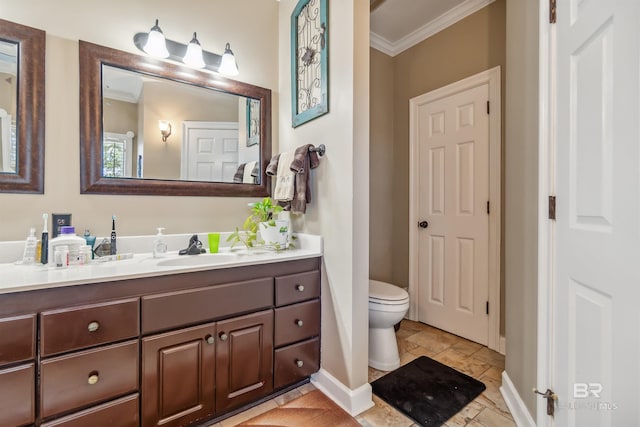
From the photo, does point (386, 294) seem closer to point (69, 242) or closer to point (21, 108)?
point (69, 242)

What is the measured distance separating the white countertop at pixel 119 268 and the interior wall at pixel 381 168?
3.83 ft

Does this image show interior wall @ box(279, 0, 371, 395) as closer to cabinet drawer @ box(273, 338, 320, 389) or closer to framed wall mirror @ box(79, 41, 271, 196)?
cabinet drawer @ box(273, 338, 320, 389)

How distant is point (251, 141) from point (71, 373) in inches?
60.5

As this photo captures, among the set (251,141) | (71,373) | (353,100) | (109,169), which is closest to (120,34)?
(109,169)

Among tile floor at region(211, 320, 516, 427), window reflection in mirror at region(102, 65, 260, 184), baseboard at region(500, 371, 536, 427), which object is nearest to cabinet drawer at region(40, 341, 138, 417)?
tile floor at region(211, 320, 516, 427)

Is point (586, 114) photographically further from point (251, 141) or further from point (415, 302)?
point (415, 302)

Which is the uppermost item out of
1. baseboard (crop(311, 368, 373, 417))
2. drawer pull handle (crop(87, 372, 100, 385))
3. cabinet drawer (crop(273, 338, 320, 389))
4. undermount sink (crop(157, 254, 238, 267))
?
undermount sink (crop(157, 254, 238, 267))

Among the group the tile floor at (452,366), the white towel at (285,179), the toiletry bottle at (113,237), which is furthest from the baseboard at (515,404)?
the toiletry bottle at (113,237)

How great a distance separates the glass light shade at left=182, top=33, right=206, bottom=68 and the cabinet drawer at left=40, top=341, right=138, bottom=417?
160 centimetres

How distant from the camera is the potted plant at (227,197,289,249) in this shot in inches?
68.5

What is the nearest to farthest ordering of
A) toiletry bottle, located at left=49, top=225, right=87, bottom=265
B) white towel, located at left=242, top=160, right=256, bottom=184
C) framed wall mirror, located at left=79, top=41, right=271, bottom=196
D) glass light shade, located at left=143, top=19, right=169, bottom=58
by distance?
1. toiletry bottle, located at left=49, top=225, right=87, bottom=265
2. framed wall mirror, located at left=79, top=41, right=271, bottom=196
3. glass light shade, located at left=143, top=19, right=169, bottom=58
4. white towel, located at left=242, top=160, right=256, bottom=184

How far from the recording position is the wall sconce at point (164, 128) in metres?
1.72

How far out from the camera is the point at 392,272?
2885mm

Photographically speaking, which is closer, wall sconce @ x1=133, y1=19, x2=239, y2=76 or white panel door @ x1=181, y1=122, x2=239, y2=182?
wall sconce @ x1=133, y1=19, x2=239, y2=76
